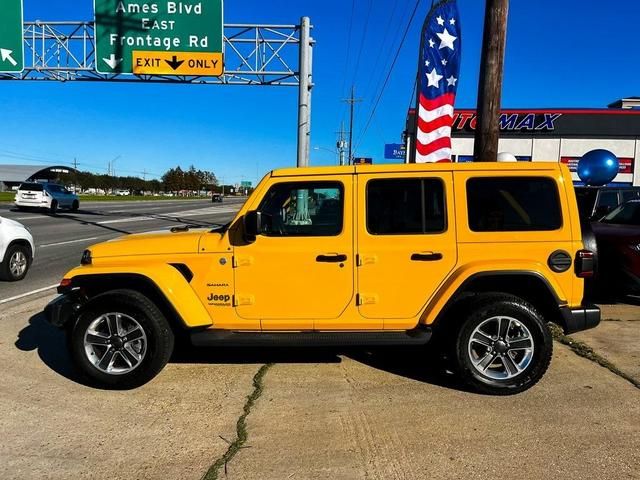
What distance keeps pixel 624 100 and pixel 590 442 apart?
134ft

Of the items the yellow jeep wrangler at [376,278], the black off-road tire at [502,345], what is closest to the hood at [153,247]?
the yellow jeep wrangler at [376,278]

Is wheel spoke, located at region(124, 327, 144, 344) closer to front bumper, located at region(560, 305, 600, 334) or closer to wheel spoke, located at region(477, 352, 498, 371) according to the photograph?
wheel spoke, located at region(477, 352, 498, 371)

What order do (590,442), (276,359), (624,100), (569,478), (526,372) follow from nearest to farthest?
(569,478) → (590,442) → (526,372) → (276,359) → (624,100)

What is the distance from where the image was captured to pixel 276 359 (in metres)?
5.04

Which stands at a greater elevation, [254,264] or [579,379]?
[254,264]

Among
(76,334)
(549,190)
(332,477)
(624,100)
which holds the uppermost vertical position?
(624,100)

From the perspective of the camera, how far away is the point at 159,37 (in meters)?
16.3

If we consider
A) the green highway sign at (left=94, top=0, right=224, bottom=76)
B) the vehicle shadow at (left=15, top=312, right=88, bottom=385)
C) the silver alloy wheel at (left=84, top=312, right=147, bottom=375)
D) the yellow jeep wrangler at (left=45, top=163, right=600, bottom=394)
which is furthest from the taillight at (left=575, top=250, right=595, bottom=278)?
the green highway sign at (left=94, top=0, right=224, bottom=76)

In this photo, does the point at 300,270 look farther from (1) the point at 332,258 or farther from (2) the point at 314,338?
(2) the point at 314,338

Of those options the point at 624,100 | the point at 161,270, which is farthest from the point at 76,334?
the point at 624,100

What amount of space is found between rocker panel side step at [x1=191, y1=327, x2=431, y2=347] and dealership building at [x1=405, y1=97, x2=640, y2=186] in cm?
2479

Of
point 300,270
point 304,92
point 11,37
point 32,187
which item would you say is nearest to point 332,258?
point 300,270

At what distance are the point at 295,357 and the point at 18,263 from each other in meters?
6.71

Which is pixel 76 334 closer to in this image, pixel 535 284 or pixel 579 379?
pixel 535 284
